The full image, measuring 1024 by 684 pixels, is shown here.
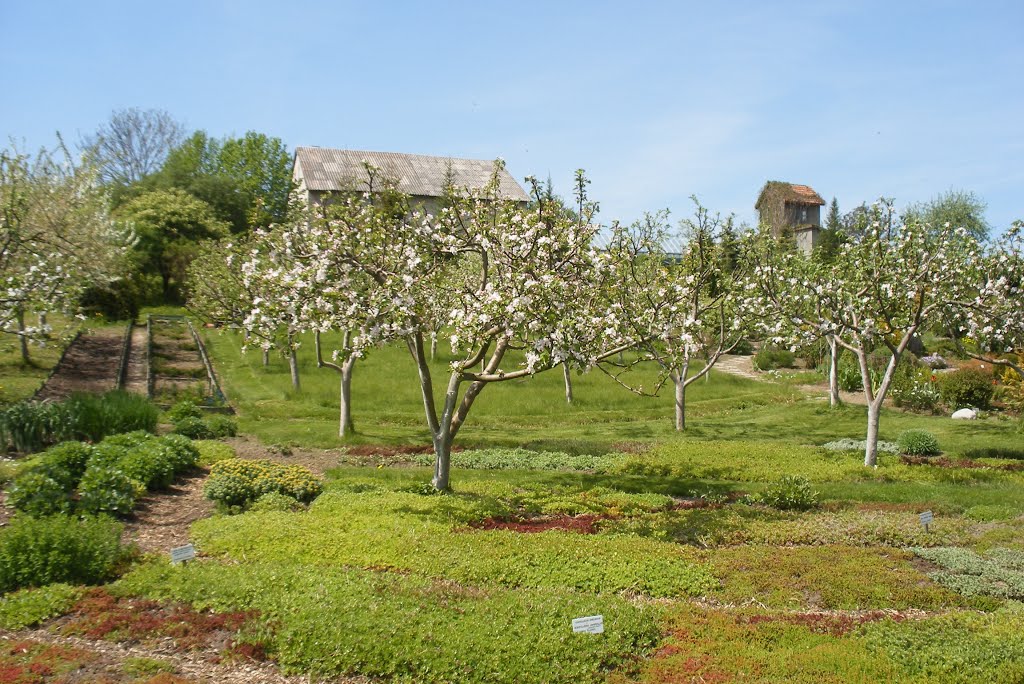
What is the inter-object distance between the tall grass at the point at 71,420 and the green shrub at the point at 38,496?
17.5ft

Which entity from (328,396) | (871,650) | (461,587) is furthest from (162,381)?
(871,650)

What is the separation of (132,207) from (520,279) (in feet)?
188

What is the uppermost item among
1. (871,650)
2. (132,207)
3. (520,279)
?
(132,207)

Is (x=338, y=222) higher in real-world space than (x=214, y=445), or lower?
higher

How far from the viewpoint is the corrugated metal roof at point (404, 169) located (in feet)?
204

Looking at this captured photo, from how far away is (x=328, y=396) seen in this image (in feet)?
97.1

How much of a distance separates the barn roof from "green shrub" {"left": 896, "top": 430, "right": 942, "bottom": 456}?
64901 mm

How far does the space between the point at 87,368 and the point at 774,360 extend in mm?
34477

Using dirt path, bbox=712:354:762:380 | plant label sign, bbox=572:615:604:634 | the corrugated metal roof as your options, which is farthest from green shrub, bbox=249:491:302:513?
the corrugated metal roof

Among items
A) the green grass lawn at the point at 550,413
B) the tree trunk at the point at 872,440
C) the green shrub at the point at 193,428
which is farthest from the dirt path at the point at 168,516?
the tree trunk at the point at 872,440

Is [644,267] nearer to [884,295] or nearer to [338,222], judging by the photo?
[884,295]

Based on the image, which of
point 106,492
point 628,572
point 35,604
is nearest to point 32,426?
point 106,492

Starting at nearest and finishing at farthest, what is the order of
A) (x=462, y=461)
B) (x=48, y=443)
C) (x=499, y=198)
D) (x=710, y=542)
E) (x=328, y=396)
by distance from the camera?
1. (x=710, y=542)
2. (x=499, y=198)
3. (x=48, y=443)
4. (x=462, y=461)
5. (x=328, y=396)

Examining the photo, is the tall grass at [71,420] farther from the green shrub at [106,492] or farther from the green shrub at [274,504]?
the green shrub at [274,504]
